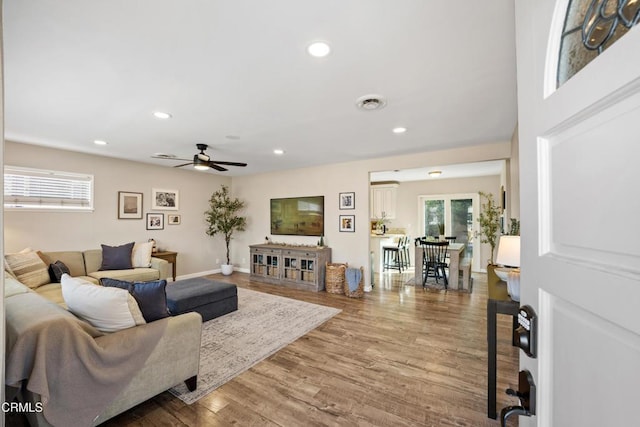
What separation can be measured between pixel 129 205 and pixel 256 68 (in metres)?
4.60

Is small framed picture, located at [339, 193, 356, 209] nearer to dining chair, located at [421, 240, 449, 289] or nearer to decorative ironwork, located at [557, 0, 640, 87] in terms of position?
dining chair, located at [421, 240, 449, 289]

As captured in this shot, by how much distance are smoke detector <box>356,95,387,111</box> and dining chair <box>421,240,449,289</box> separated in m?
3.54

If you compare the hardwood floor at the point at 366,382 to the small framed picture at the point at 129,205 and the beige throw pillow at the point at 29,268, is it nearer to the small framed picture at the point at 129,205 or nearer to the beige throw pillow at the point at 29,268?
the beige throw pillow at the point at 29,268

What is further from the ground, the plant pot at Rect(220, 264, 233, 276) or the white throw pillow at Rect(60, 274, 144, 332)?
the white throw pillow at Rect(60, 274, 144, 332)

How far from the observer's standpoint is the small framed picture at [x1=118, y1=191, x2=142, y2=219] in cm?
504

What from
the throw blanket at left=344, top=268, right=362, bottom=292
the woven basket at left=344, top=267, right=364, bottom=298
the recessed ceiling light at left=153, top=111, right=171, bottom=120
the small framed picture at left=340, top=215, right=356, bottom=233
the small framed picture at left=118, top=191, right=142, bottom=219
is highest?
the recessed ceiling light at left=153, top=111, right=171, bottom=120

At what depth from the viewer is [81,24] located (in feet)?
5.23

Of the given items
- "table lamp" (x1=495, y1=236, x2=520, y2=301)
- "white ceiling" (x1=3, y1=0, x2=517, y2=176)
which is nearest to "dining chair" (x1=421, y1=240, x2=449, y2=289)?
"white ceiling" (x1=3, y1=0, x2=517, y2=176)

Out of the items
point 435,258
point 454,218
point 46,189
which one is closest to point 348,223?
point 435,258

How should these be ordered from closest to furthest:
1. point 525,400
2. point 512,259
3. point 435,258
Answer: point 525,400
point 512,259
point 435,258

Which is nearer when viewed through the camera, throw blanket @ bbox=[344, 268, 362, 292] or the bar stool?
throw blanket @ bbox=[344, 268, 362, 292]

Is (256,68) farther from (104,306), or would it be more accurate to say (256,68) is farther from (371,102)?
(104,306)

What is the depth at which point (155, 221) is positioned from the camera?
556 centimetres

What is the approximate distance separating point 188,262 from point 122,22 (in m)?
5.35
